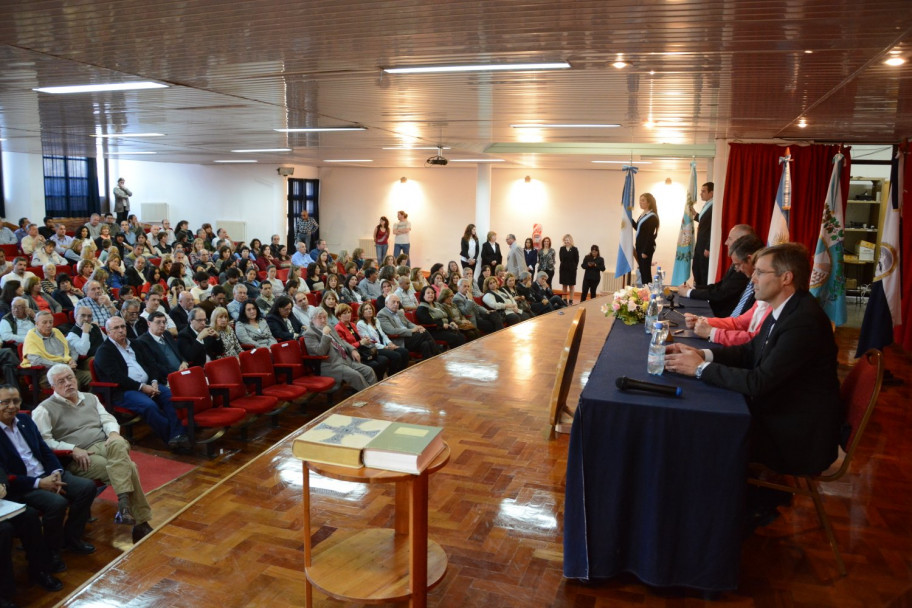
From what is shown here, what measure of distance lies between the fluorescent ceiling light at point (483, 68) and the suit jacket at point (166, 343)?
3.05 m

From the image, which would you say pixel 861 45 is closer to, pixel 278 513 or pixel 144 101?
pixel 278 513

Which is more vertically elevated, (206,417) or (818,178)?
(818,178)

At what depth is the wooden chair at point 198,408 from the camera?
5.23 m

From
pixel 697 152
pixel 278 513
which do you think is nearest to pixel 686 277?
pixel 697 152

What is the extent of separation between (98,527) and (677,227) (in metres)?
15.3

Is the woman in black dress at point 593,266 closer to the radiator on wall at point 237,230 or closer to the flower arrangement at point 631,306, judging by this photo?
the flower arrangement at point 631,306

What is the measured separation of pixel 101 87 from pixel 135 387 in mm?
2655

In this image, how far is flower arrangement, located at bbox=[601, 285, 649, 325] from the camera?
13.9 ft

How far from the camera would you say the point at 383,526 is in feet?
10.7

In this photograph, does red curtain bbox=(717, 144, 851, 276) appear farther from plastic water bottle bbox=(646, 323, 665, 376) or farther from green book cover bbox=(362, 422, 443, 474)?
green book cover bbox=(362, 422, 443, 474)

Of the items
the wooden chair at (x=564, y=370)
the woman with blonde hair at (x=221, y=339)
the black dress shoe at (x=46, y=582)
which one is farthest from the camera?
the woman with blonde hair at (x=221, y=339)

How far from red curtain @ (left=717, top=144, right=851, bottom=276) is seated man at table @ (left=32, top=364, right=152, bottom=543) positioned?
Result: 7285mm

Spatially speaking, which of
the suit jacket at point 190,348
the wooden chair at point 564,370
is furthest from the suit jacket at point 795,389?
the suit jacket at point 190,348

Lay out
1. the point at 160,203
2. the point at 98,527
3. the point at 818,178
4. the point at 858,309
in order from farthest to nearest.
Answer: the point at 160,203 < the point at 858,309 < the point at 818,178 < the point at 98,527
